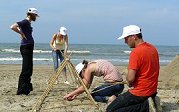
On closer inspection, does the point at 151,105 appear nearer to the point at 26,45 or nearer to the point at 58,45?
the point at 26,45

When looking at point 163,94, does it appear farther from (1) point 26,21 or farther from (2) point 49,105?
(1) point 26,21

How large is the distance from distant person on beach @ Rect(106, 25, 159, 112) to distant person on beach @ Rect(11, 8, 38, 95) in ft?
10.2

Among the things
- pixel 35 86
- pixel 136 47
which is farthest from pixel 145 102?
pixel 35 86

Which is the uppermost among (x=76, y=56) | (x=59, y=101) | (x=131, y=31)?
(x=131, y=31)

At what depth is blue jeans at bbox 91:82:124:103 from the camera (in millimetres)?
7082

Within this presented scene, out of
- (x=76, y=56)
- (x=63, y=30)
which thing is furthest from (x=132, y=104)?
(x=76, y=56)

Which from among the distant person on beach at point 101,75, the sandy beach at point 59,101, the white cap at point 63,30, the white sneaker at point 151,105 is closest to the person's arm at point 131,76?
the white sneaker at point 151,105

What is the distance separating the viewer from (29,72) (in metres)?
8.84

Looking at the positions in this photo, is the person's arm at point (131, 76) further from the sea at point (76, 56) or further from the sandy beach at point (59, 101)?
the sea at point (76, 56)

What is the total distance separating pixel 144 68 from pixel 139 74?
0.39 feet

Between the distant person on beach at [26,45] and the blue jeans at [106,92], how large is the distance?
2.10 metres

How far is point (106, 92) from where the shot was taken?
7.20 metres

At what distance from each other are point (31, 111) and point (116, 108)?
1.80 m

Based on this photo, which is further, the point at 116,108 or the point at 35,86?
the point at 35,86
